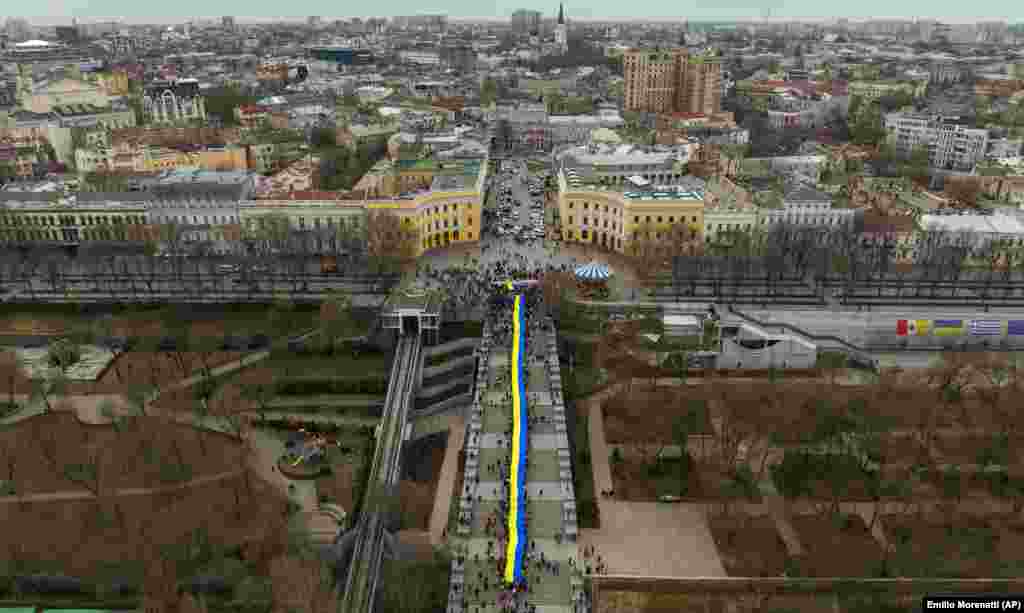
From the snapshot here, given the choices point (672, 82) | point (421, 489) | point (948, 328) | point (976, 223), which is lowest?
point (421, 489)

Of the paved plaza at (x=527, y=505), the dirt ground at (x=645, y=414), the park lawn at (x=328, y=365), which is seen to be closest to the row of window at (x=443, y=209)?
the park lawn at (x=328, y=365)

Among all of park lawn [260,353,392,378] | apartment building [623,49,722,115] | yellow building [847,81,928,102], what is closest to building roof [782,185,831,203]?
park lawn [260,353,392,378]

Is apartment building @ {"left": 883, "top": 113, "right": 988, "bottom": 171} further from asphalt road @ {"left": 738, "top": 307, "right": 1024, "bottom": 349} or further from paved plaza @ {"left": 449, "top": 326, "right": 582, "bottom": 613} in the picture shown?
paved plaza @ {"left": 449, "top": 326, "right": 582, "bottom": 613}

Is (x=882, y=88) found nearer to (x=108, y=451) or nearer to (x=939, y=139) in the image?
(x=939, y=139)

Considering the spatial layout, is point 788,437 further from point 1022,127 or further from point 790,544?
point 1022,127

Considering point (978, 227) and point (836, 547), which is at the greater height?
point (978, 227)

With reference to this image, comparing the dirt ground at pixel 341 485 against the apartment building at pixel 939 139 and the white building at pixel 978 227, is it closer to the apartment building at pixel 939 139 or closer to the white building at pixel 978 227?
the white building at pixel 978 227

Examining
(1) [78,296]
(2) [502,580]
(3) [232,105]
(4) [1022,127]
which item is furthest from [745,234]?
(3) [232,105]

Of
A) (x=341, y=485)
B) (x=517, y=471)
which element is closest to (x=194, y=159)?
(x=341, y=485)
